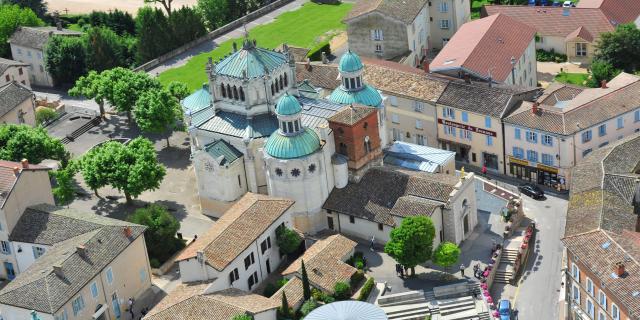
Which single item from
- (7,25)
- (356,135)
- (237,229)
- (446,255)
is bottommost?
(446,255)

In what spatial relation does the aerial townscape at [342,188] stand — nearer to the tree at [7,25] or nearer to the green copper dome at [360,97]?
the green copper dome at [360,97]

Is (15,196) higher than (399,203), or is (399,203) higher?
(15,196)

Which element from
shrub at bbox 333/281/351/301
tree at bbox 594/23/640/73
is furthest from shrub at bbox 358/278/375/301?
tree at bbox 594/23/640/73

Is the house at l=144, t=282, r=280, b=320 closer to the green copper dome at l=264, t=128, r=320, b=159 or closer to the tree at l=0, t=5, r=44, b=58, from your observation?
the green copper dome at l=264, t=128, r=320, b=159

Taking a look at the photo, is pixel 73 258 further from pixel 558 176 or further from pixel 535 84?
pixel 535 84

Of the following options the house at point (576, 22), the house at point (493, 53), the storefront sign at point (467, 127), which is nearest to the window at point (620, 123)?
the storefront sign at point (467, 127)

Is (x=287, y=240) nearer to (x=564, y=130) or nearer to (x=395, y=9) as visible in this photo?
(x=564, y=130)

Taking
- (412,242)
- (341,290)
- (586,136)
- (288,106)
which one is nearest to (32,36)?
(288,106)
